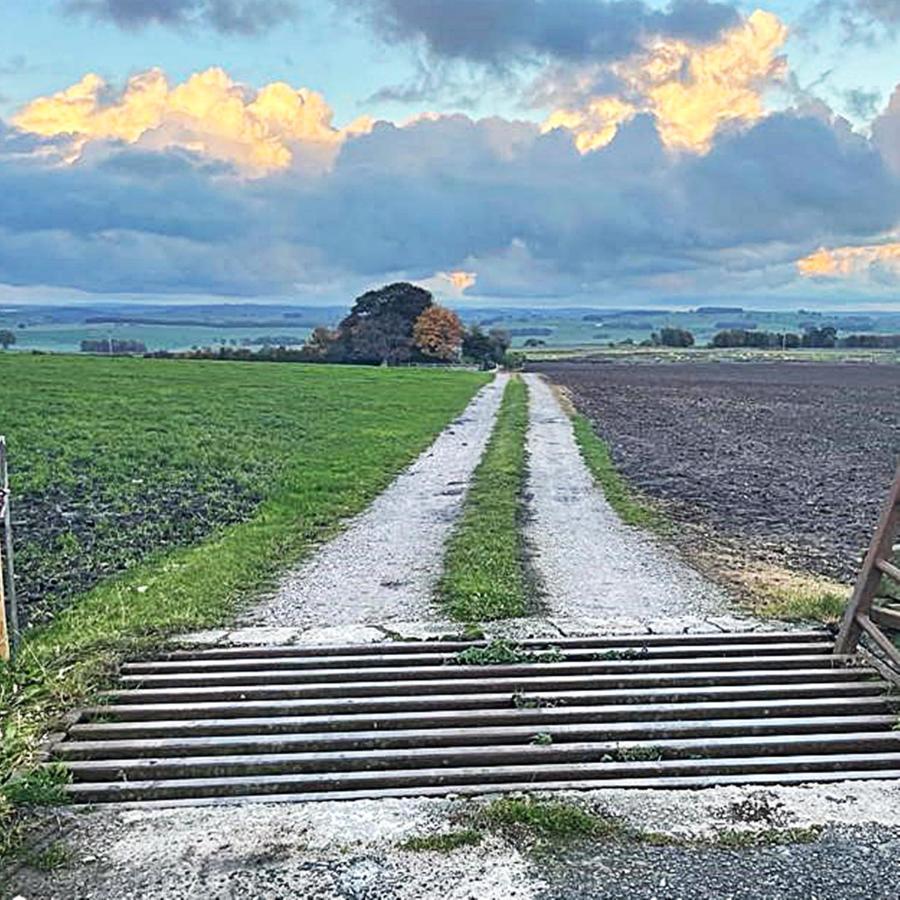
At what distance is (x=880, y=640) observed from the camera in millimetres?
6125

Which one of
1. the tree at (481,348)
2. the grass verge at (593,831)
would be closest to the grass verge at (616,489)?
the grass verge at (593,831)

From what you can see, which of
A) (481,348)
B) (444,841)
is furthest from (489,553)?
(481,348)

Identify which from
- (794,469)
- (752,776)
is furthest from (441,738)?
(794,469)

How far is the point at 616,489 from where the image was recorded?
52.0 feet

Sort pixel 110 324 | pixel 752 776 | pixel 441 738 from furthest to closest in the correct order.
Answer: pixel 110 324, pixel 441 738, pixel 752 776

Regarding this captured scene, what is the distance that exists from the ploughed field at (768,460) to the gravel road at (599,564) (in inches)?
45.0

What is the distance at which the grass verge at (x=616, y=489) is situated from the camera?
12820mm

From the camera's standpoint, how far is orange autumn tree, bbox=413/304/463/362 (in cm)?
8525

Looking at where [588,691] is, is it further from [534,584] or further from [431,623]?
[534,584]

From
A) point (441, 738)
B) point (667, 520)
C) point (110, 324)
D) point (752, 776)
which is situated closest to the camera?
point (752, 776)

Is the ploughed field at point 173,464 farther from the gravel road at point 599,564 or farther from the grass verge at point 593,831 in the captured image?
the grass verge at point 593,831

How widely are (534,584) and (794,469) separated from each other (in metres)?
12.1

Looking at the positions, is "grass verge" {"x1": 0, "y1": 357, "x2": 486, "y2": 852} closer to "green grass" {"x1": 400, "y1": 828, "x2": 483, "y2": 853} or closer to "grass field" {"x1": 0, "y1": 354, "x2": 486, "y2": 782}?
"grass field" {"x1": 0, "y1": 354, "x2": 486, "y2": 782}

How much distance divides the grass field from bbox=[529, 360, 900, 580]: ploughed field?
16.3 feet
